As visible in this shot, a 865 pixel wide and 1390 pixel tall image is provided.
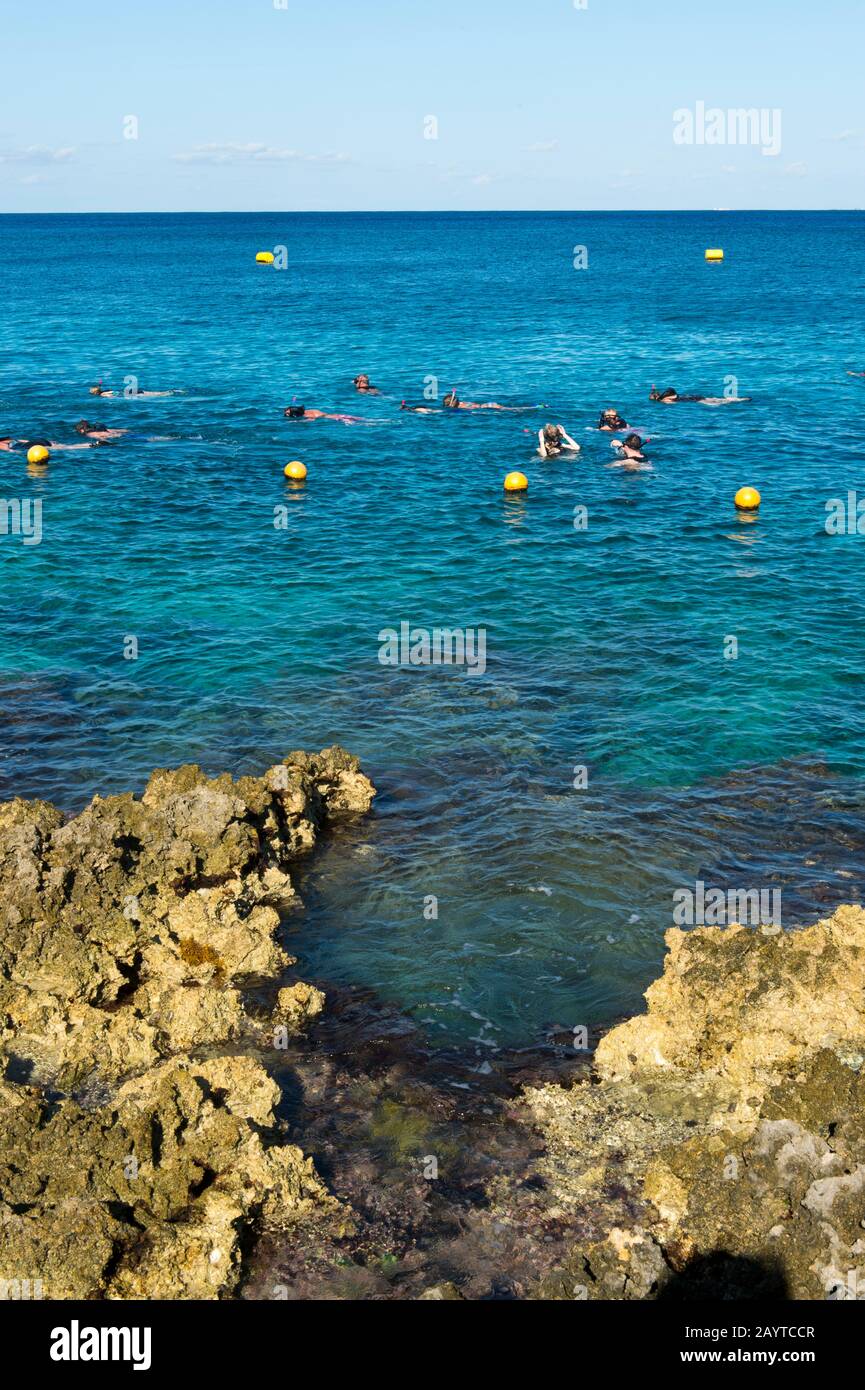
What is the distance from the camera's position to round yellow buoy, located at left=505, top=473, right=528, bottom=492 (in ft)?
148

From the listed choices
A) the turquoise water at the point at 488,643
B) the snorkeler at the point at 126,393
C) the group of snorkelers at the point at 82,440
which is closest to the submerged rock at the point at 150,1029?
the turquoise water at the point at 488,643

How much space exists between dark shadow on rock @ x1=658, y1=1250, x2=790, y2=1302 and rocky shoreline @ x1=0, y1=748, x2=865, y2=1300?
0.9 inches

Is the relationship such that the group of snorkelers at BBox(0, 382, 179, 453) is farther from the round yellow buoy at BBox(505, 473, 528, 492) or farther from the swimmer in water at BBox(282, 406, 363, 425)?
the round yellow buoy at BBox(505, 473, 528, 492)

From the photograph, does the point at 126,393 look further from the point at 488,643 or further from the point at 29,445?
the point at 488,643

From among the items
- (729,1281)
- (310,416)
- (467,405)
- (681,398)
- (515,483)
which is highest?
(681,398)

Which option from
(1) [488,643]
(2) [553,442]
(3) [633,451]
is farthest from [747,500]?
(1) [488,643]

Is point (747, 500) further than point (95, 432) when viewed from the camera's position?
No

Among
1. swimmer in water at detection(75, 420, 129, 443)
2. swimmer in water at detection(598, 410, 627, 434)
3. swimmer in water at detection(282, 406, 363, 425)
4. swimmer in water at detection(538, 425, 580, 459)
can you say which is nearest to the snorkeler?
swimmer in water at detection(75, 420, 129, 443)

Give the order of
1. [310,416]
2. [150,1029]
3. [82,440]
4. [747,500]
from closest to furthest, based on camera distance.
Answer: [150,1029], [747,500], [82,440], [310,416]

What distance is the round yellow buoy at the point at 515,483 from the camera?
1780 inches

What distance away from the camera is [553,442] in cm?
4947

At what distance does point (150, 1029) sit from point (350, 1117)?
3053mm
